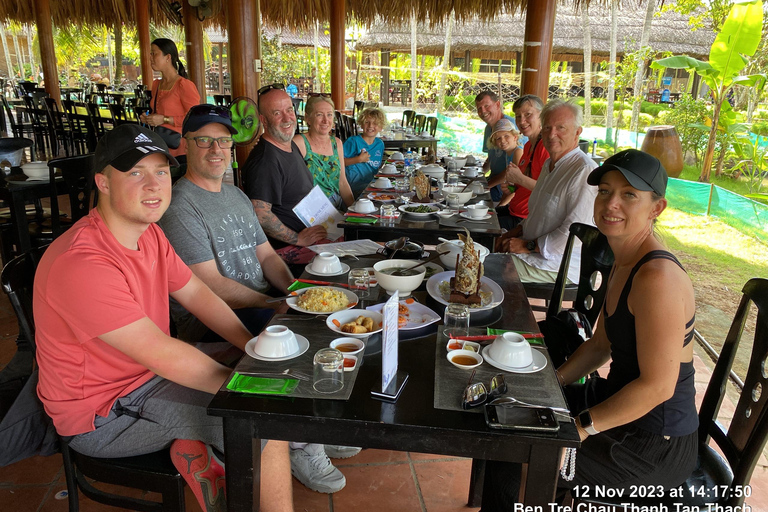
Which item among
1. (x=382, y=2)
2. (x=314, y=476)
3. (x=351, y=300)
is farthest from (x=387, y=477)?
(x=382, y=2)

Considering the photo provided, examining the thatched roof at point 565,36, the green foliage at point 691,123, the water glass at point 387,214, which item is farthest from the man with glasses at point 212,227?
the thatched roof at point 565,36

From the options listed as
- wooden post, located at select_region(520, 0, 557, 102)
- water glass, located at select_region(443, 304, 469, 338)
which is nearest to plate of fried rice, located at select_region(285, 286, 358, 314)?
water glass, located at select_region(443, 304, 469, 338)

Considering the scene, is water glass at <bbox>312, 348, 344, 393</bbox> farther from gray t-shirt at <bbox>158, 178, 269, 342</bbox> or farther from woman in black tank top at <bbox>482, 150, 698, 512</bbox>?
gray t-shirt at <bbox>158, 178, 269, 342</bbox>

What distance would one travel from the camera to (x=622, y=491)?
1.46 meters

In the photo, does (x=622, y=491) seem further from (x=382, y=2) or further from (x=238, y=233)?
(x=382, y=2)

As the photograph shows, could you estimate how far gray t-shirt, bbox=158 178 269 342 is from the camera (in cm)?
211

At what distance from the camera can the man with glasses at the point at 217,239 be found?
209 cm

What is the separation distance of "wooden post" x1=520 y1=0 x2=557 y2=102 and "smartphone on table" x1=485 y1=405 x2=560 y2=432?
489cm

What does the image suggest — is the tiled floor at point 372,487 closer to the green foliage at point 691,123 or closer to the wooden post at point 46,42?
the green foliage at point 691,123

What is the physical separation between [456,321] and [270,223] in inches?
71.5

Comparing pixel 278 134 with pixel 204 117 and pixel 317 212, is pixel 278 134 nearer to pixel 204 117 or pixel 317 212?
pixel 317 212

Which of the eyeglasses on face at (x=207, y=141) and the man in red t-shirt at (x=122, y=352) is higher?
the eyeglasses on face at (x=207, y=141)

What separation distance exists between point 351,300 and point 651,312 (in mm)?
931

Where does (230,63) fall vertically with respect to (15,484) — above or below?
above
